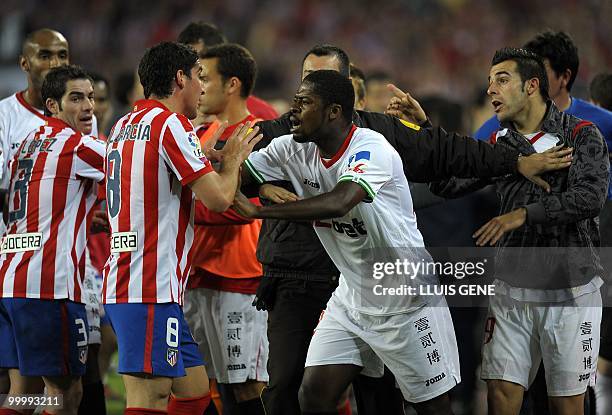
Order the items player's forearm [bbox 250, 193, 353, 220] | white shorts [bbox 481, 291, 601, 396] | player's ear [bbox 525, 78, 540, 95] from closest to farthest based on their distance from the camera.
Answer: player's forearm [bbox 250, 193, 353, 220] < white shorts [bbox 481, 291, 601, 396] < player's ear [bbox 525, 78, 540, 95]

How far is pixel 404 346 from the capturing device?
4.87m

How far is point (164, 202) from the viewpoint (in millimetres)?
4805

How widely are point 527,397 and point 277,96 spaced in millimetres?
10649

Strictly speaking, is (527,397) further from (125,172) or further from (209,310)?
(125,172)

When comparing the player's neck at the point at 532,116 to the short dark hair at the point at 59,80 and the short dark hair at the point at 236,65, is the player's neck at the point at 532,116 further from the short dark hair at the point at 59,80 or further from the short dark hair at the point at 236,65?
the short dark hair at the point at 59,80

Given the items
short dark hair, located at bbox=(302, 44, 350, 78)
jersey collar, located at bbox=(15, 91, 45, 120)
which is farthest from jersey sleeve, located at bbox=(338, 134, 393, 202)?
jersey collar, located at bbox=(15, 91, 45, 120)

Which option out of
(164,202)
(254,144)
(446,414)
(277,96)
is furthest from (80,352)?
(277,96)

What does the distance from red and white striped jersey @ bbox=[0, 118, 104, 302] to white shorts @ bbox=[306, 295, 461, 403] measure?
152 centimetres

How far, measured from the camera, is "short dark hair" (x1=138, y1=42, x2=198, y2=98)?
4.96 meters

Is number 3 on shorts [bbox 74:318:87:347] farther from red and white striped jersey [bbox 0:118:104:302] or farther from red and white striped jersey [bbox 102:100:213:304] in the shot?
red and white striped jersey [bbox 102:100:213:304]

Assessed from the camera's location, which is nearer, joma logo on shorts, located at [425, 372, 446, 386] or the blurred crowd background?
joma logo on shorts, located at [425, 372, 446, 386]

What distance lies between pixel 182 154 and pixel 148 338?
85cm

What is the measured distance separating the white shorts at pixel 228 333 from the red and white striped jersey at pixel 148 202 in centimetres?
127

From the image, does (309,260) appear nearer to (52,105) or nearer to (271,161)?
(271,161)
